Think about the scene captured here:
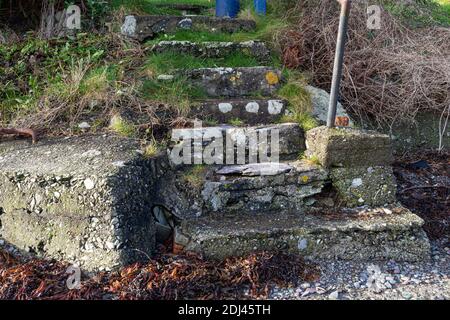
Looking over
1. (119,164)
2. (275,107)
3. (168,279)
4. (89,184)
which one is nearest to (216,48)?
(275,107)

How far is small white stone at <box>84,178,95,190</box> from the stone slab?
157 cm

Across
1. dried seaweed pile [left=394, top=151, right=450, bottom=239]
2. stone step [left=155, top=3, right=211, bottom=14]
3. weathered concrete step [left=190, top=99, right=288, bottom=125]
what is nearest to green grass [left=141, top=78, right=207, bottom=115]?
weathered concrete step [left=190, top=99, right=288, bottom=125]

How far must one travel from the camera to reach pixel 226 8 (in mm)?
5582

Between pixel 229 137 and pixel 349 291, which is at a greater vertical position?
pixel 229 137

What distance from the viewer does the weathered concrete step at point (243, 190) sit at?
3.33 metres

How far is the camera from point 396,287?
2920 mm

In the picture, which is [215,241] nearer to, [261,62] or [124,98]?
[124,98]

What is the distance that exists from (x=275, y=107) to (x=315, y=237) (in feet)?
4.13

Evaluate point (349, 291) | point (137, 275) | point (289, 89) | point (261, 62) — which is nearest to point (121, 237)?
point (137, 275)

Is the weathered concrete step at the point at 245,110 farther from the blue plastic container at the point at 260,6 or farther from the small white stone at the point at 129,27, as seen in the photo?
the blue plastic container at the point at 260,6

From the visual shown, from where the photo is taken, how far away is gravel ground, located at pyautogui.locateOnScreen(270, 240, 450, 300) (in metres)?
2.82

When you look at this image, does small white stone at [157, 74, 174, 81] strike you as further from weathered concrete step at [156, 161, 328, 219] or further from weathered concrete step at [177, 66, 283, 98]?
weathered concrete step at [156, 161, 328, 219]

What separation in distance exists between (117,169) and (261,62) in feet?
6.98

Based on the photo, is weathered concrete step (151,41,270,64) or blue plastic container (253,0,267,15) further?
blue plastic container (253,0,267,15)
